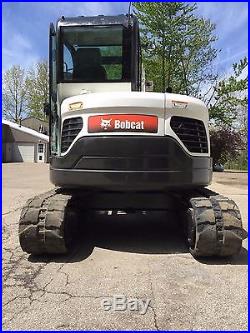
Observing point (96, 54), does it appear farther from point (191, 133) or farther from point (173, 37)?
point (173, 37)

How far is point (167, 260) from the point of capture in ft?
14.7

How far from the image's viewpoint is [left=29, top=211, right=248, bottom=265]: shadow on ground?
4.54m

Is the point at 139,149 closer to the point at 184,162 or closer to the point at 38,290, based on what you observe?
the point at 184,162

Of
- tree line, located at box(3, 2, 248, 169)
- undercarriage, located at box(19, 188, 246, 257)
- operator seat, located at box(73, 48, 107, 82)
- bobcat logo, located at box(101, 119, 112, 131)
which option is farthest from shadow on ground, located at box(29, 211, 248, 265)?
tree line, located at box(3, 2, 248, 169)


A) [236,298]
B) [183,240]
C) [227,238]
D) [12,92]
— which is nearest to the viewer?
[236,298]

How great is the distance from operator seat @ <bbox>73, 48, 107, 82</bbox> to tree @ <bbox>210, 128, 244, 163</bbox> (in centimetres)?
2127

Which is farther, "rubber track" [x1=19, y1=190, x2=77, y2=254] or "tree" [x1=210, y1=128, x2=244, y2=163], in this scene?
"tree" [x1=210, y1=128, x2=244, y2=163]

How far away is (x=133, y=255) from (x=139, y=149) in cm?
133

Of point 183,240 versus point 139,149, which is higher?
point 139,149

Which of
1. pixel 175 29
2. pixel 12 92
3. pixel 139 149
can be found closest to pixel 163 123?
pixel 139 149

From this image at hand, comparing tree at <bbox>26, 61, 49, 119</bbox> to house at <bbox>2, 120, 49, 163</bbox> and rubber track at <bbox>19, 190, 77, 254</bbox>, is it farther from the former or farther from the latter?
rubber track at <bbox>19, 190, 77, 254</bbox>

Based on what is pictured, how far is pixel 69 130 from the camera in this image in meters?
4.63

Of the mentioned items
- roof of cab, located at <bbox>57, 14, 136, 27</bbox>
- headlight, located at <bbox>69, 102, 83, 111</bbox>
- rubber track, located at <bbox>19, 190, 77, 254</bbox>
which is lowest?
rubber track, located at <bbox>19, 190, 77, 254</bbox>

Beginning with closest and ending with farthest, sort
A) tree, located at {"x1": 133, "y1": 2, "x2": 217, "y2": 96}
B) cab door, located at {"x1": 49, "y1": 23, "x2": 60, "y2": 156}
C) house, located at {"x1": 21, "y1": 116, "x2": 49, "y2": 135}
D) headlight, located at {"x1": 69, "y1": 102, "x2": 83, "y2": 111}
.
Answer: headlight, located at {"x1": 69, "y1": 102, "x2": 83, "y2": 111} < cab door, located at {"x1": 49, "y1": 23, "x2": 60, "y2": 156} < tree, located at {"x1": 133, "y1": 2, "x2": 217, "y2": 96} < house, located at {"x1": 21, "y1": 116, "x2": 49, "y2": 135}
